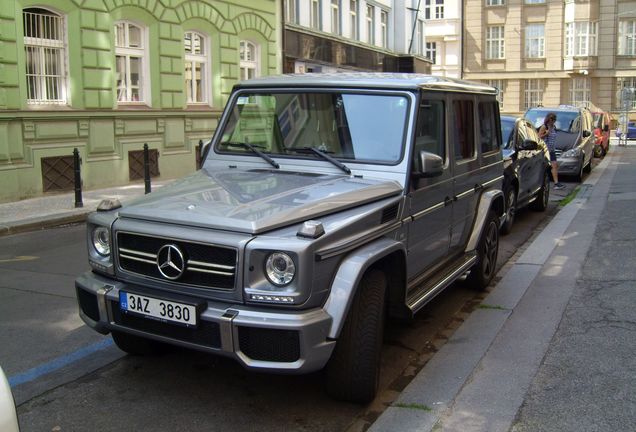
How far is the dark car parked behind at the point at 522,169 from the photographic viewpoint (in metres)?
9.95

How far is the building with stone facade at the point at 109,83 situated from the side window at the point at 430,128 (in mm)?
10454

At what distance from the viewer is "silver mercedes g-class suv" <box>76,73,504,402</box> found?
A: 11.8 feet

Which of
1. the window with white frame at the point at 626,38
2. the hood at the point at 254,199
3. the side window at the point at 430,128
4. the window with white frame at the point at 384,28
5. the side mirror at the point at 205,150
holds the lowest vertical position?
the hood at the point at 254,199

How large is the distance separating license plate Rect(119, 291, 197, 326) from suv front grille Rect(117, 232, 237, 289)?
0.13 metres

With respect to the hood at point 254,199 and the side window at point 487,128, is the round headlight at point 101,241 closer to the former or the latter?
the hood at point 254,199

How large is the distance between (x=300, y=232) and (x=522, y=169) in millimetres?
7755

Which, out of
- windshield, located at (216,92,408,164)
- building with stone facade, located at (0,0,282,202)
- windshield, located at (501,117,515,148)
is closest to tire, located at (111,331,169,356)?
Result: windshield, located at (216,92,408,164)

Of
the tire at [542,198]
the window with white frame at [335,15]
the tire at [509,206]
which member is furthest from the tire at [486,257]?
the window with white frame at [335,15]

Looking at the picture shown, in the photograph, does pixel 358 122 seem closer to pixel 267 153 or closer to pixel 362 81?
pixel 362 81

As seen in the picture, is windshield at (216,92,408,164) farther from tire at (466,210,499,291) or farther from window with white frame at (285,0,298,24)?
window with white frame at (285,0,298,24)

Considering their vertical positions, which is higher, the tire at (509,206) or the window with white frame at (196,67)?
the window with white frame at (196,67)

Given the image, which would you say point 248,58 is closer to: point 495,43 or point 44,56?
point 44,56

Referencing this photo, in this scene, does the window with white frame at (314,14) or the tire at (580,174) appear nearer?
the tire at (580,174)

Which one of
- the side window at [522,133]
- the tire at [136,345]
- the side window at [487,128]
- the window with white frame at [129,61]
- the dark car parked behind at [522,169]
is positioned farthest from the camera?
the window with white frame at [129,61]
